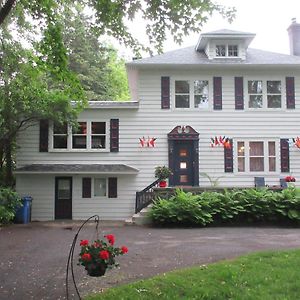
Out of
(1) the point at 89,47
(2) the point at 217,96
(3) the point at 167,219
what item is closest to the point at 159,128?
(2) the point at 217,96

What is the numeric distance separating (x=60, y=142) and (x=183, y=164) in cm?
569

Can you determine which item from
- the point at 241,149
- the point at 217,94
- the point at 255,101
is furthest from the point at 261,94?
the point at 241,149

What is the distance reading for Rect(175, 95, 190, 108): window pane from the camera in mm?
18062

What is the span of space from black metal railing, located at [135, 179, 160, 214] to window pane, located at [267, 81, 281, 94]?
6.72m

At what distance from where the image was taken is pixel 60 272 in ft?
24.7

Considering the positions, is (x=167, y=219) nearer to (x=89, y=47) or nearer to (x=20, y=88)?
(x=20, y=88)

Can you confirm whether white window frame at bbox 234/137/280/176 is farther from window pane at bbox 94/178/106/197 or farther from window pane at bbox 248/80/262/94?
window pane at bbox 94/178/106/197

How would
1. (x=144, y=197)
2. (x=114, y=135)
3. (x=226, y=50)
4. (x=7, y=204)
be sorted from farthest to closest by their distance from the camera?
(x=226, y=50)
(x=114, y=135)
(x=144, y=197)
(x=7, y=204)

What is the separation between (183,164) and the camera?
58.5 feet

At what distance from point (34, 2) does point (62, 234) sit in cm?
738

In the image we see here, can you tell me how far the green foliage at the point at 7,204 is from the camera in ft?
47.4

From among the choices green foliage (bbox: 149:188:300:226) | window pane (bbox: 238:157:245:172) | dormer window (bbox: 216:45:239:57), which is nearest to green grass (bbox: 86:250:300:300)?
green foliage (bbox: 149:188:300:226)

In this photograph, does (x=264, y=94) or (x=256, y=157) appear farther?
(x=264, y=94)

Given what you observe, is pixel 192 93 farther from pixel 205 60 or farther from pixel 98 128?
pixel 98 128
